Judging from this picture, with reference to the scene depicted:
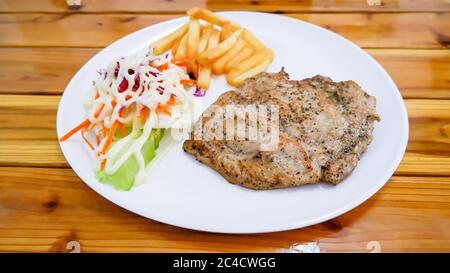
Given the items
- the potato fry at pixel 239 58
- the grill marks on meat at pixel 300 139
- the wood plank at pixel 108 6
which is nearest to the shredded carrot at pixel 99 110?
the grill marks on meat at pixel 300 139

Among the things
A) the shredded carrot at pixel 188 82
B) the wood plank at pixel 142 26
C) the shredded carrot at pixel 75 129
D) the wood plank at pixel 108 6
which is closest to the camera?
the shredded carrot at pixel 75 129

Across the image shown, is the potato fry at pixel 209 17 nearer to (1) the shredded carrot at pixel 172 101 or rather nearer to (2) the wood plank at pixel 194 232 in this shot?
(1) the shredded carrot at pixel 172 101

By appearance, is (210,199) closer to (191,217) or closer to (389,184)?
(191,217)

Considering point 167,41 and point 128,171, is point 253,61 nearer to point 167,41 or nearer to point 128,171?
point 167,41

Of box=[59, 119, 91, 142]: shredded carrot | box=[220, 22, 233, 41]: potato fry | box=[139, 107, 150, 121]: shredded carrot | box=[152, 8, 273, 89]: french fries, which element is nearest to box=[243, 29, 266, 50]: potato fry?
box=[152, 8, 273, 89]: french fries

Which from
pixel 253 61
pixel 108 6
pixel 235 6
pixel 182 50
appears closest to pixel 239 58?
pixel 253 61

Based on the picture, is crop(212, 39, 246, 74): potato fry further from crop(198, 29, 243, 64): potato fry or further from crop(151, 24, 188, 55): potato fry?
crop(151, 24, 188, 55): potato fry
